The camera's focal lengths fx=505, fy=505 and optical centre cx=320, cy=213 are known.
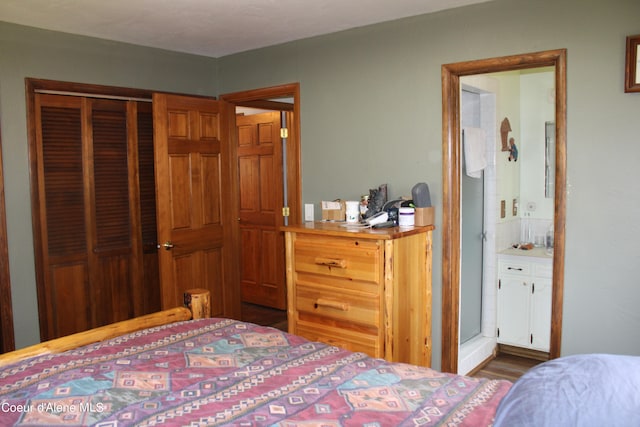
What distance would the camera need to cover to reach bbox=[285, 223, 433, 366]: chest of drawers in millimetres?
2861

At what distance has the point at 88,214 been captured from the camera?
12.4 ft

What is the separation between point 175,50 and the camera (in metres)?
4.21

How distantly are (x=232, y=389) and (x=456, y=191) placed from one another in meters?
2.12

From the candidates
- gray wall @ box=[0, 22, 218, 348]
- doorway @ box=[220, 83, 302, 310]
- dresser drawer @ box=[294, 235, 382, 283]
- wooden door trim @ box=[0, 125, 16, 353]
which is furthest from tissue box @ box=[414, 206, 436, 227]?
wooden door trim @ box=[0, 125, 16, 353]

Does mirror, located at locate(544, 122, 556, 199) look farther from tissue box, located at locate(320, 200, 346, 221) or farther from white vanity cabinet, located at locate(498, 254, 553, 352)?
tissue box, located at locate(320, 200, 346, 221)

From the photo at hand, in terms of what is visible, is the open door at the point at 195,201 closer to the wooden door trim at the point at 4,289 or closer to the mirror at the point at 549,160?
the wooden door trim at the point at 4,289

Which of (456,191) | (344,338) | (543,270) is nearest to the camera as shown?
(344,338)

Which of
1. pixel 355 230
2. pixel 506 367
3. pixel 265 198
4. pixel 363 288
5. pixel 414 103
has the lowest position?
pixel 506 367

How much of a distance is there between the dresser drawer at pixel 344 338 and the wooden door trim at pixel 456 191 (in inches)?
24.7

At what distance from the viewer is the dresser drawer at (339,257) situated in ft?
9.37

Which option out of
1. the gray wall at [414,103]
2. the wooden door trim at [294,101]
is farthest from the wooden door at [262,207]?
the gray wall at [414,103]

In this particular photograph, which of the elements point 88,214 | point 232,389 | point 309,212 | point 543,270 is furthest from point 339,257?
point 88,214

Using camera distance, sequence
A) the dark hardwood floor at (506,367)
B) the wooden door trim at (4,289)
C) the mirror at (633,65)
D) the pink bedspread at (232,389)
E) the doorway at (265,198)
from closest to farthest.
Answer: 1. the pink bedspread at (232,389)
2. the mirror at (633,65)
3. the wooden door trim at (4,289)
4. the dark hardwood floor at (506,367)
5. the doorway at (265,198)

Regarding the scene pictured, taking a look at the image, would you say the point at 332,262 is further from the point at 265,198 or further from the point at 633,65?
the point at 265,198
